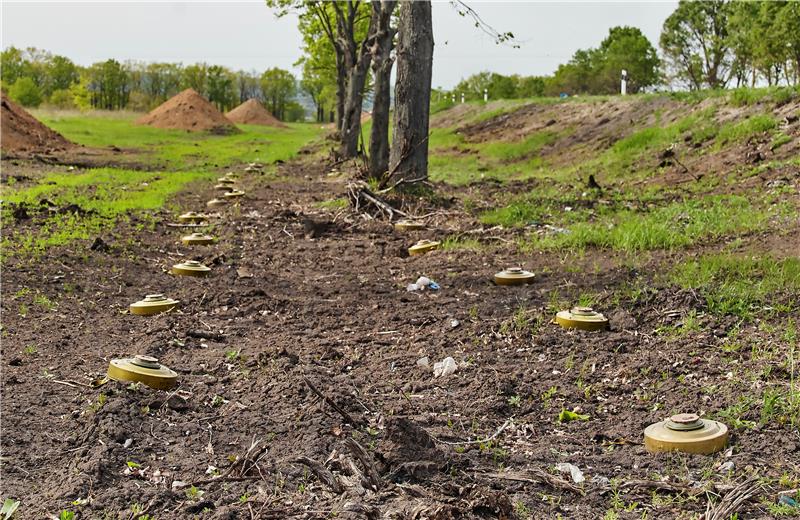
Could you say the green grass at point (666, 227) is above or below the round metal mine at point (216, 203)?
above

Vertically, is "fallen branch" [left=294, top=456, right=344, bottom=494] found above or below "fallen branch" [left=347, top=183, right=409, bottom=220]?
below

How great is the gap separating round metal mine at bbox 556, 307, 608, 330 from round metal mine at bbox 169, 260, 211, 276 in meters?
3.60

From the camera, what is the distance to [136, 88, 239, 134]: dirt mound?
4841cm

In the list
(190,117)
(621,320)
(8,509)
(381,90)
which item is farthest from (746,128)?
(190,117)

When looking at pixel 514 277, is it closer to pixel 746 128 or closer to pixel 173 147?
pixel 746 128

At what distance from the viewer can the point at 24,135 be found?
2656 centimetres

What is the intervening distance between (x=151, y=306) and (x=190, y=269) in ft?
4.93

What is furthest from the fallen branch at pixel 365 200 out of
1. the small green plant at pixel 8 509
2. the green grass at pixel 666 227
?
the small green plant at pixel 8 509

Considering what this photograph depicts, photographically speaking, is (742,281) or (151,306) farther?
(151,306)

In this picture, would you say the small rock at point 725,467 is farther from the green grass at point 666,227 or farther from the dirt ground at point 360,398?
the green grass at point 666,227

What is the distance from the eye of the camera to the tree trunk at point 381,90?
13.6 m

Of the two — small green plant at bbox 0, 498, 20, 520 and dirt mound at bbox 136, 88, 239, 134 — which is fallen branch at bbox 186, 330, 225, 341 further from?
dirt mound at bbox 136, 88, 239, 134

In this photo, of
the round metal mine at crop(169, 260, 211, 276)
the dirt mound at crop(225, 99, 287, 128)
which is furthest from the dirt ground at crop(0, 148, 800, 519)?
the dirt mound at crop(225, 99, 287, 128)

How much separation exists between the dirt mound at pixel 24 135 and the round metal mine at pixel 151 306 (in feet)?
65.8
